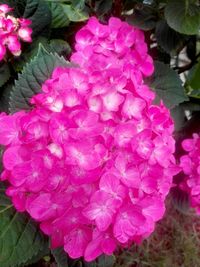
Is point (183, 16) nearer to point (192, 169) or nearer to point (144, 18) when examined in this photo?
point (144, 18)

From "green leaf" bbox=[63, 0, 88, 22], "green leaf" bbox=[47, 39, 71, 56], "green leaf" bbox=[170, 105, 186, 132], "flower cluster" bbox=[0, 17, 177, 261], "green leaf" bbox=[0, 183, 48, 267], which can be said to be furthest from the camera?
"green leaf" bbox=[170, 105, 186, 132]

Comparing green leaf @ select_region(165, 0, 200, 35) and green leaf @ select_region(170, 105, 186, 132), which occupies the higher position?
green leaf @ select_region(165, 0, 200, 35)

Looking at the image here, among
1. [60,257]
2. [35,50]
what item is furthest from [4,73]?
[60,257]

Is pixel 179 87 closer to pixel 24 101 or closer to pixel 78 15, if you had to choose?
pixel 78 15

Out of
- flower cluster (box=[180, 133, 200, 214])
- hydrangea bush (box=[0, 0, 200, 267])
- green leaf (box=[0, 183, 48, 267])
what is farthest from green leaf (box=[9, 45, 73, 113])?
flower cluster (box=[180, 133, 200, 214])

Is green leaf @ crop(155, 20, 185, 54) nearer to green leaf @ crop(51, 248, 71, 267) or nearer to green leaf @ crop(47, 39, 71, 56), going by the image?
green leaf @ crop(47, 39, 71, 56)

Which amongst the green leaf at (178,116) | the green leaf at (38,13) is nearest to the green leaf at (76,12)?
A: the green leaf at (38,13)
